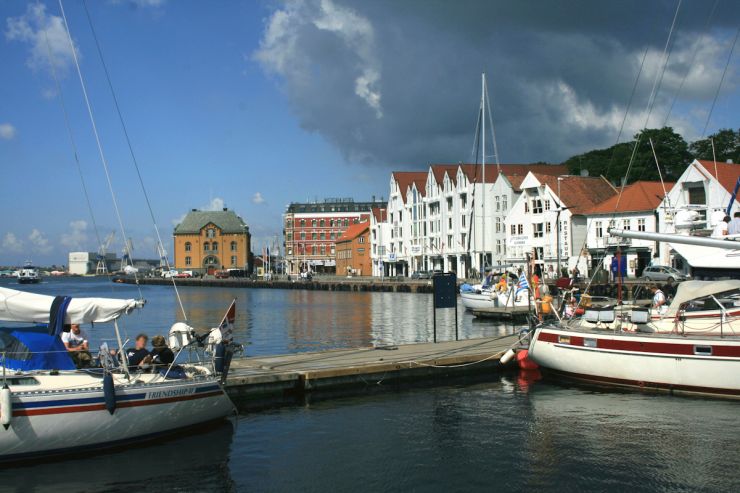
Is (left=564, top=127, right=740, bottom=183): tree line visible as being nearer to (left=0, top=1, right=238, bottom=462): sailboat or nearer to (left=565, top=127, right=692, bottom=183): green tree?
(left=565, top=127, right=692, bottom=183): green tree

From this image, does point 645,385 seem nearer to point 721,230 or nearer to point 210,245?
point 721,230

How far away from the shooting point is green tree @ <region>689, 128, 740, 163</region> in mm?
96188

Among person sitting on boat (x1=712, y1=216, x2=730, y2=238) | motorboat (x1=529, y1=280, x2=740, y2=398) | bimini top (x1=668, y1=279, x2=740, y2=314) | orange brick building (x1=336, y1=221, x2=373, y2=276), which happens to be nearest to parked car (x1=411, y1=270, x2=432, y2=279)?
orange brick building (x1=336, y1=221, x2=373, y2=276)

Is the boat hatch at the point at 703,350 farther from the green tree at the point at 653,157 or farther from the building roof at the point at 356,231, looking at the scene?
the building roof at the point at 356,231

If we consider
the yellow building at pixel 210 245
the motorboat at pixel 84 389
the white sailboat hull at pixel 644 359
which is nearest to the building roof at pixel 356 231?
the yellow building at pixel 210 245

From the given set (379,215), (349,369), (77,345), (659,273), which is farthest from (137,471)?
(379,215)

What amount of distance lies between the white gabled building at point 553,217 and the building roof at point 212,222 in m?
119

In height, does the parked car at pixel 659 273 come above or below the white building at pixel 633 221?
below

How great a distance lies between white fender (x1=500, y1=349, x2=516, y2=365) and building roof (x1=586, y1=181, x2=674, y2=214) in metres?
51.1

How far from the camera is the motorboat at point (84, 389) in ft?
48.6

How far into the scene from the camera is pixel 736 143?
9981cm

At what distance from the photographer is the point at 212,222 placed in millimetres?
190875

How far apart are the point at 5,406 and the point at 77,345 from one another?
414cm

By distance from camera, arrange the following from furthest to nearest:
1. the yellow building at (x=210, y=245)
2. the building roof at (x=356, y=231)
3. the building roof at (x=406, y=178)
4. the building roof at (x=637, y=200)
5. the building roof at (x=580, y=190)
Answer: the yellow building at (x=210, y=245) < the building roof at (x=356, y=231) < the building roof at (x=406, y=178) < the building roof at (x=580, y=190) < the building roof at (x=637, y=200)
